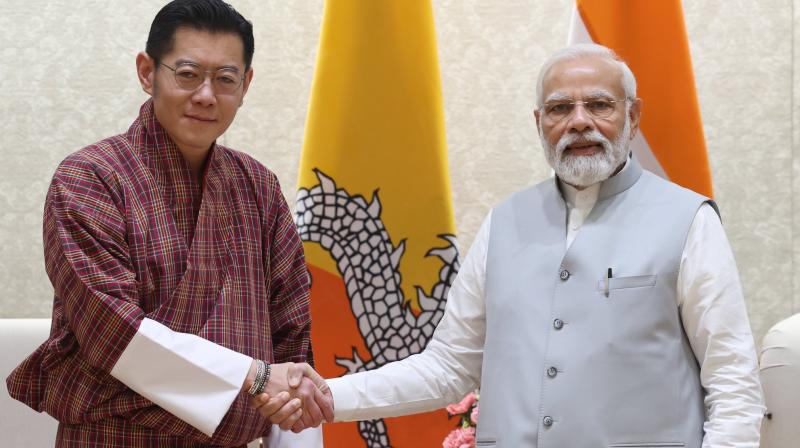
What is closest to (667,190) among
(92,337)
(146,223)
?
(146,223)

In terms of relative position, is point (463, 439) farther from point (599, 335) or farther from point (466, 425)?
point (599, 335)

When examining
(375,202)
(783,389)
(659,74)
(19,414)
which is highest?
(659,74)

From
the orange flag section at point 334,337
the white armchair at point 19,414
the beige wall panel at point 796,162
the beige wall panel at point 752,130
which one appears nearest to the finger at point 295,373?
the orange flag section at point 334,337

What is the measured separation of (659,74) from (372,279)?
1.12m

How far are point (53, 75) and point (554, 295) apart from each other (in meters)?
2.39

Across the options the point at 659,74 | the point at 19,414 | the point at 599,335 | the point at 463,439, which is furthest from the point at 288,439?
the point at 659,74

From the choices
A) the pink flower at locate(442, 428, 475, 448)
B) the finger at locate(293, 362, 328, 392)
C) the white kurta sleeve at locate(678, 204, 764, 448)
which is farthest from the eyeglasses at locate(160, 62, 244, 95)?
the pink flower at locate(442, 428, 475, 448)

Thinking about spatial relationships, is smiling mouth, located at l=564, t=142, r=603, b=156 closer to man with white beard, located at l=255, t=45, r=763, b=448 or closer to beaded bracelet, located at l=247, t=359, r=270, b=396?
man with white beard, located at l=255, t=45, r=763, b=448

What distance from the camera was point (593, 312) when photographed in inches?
73.2

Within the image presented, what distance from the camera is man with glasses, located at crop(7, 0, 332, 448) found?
1.73 metres

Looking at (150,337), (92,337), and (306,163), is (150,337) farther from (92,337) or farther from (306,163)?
(306,163)

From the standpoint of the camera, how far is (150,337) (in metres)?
1.72

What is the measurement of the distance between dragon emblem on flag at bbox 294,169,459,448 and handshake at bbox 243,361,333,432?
0.82 meters

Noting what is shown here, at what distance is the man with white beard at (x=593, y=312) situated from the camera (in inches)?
70.1
